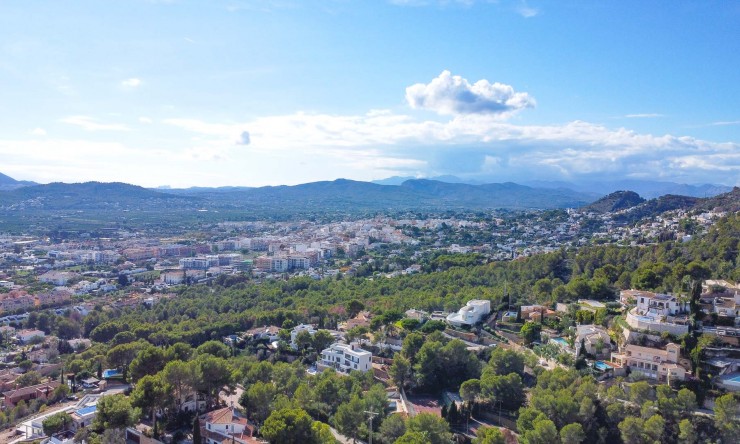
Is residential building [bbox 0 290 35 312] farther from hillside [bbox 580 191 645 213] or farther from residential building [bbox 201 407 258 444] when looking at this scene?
hillside [bbox 580 191 645 213]

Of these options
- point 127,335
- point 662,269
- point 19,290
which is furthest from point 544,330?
point 19,290

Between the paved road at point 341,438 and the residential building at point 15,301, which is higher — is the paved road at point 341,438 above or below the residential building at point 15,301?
above

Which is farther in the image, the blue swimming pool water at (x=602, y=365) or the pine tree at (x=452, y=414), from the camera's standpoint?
the blue swimming pool water at (x=602, y=365)

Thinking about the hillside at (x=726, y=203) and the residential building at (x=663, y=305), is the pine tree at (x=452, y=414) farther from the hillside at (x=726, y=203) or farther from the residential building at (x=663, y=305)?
the hillside at (x=726, y=203)

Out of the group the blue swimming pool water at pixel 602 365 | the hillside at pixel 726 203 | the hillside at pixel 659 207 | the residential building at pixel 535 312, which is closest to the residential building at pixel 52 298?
the residential building at pixel 535 312

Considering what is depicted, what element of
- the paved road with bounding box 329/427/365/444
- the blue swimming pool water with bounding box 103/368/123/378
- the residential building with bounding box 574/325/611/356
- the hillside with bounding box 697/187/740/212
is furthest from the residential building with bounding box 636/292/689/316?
the hillside with bounding box 697/187/740/212

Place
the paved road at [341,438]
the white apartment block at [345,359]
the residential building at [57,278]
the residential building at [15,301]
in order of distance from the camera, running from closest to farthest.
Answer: the paved road at [341,438] → the white apartment block at [345,359] → the residential building at [15,301] → the residential building at [57,278]

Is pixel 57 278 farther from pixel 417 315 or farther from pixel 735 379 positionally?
pixel 735 379

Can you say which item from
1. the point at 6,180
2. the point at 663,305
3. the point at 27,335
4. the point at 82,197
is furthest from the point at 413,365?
the point at 6,180

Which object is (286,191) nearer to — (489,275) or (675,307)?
(489,275)
